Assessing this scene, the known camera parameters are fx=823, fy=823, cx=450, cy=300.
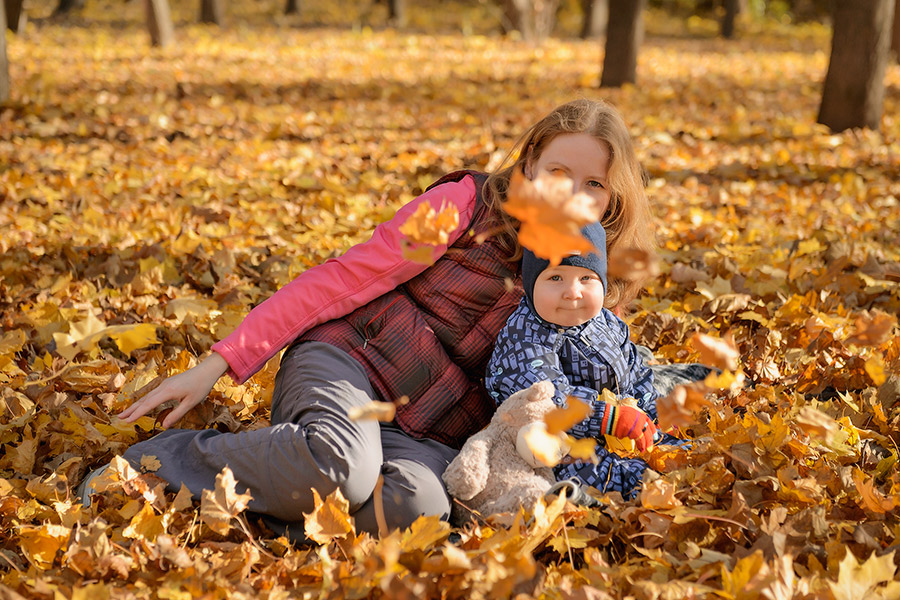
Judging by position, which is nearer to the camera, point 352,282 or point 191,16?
point 352,282

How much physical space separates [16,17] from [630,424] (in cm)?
1655

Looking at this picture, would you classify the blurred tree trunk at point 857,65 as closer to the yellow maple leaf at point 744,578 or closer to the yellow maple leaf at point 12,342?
the yellow maple leaf at point 744,578

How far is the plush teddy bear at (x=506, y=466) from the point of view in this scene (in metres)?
2.00

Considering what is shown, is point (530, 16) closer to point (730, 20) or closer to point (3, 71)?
point (730, 20)

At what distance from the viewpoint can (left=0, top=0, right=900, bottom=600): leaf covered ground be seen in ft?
5.74

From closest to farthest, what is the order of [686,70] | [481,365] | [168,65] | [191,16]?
[481,365], [168,65], [686,70], [191,16]

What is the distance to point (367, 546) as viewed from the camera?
182cm

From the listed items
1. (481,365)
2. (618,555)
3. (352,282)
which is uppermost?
(352,282)

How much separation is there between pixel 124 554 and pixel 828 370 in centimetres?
226

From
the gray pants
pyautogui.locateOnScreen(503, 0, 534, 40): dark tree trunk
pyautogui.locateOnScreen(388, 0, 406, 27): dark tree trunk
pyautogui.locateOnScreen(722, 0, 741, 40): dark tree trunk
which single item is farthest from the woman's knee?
pyautogui.locateOnScreen(722, 0, 741, 40): dark tree trunk

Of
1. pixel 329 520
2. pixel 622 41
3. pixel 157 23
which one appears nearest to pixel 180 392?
pixel 329 520

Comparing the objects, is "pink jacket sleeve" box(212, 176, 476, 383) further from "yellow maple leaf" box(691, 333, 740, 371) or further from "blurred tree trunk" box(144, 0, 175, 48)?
"blurred tree trunk" box(144, 0, 175, 48)

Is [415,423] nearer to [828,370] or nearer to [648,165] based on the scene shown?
[828,370]

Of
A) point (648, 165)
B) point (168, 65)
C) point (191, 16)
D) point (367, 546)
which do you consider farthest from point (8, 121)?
point (191, 16)
